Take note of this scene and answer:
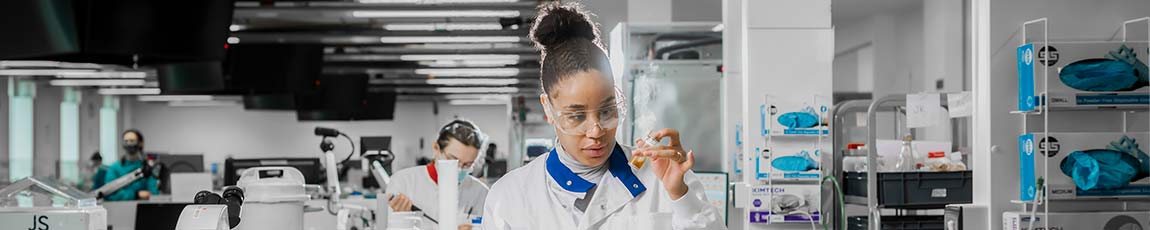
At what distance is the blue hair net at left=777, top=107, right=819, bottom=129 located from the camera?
619 cm

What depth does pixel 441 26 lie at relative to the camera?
1479 cm

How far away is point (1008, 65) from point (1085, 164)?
1.62 feet

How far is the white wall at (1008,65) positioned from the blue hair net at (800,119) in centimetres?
115

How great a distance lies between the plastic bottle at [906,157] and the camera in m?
6.05

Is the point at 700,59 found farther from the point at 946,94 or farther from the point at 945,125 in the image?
the point at 945,125

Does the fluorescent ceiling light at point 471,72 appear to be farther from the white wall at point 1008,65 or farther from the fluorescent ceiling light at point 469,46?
the white wall at point 1008,65

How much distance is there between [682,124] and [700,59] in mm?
451

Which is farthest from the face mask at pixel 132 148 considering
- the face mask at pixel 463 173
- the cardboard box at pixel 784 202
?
the cardboard box at pixel 784 202

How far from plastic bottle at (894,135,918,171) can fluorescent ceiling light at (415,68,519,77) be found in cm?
1532

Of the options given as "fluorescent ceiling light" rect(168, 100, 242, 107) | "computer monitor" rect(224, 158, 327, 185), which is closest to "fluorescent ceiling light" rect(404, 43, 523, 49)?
"computer monitor" rect(224, 158, 327, 185)

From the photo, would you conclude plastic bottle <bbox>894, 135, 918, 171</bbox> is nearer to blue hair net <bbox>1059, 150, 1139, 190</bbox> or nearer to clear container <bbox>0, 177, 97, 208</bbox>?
blue hair net <bbox>1059, 150, 1139, 190</bbox>

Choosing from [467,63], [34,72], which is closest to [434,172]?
[467,63]

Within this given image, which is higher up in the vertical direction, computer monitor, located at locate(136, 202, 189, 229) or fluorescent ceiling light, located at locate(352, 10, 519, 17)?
fluorescent ceiling light, located at locate(352, 10, 519, 17)

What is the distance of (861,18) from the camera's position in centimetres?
1238
